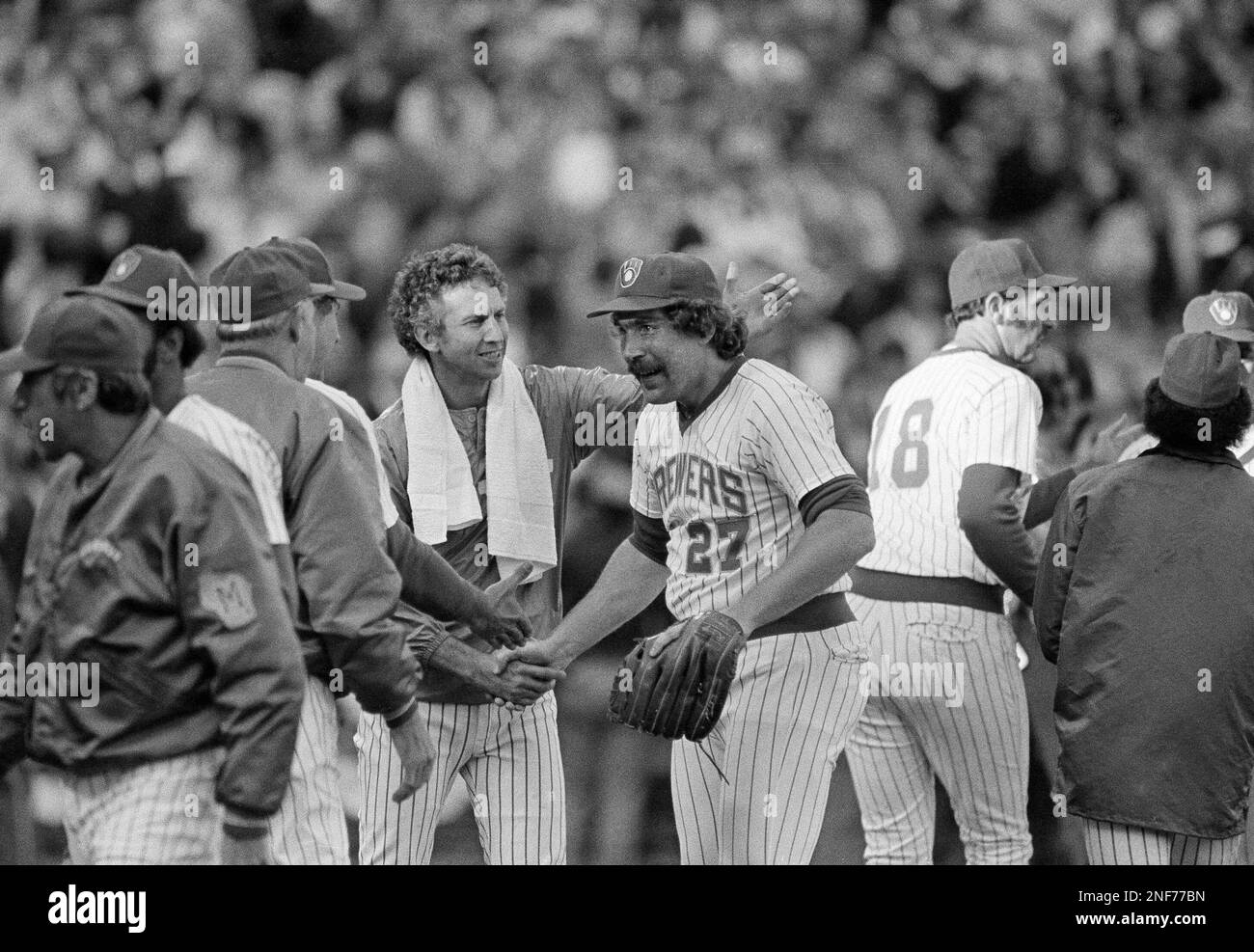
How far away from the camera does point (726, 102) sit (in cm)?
601

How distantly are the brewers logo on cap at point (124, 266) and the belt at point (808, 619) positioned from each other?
1432 mm

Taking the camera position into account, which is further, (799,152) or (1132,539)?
(799,152)

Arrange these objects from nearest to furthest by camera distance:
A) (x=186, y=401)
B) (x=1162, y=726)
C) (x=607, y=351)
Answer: (x=186, y=401), (x=1162, y=726), (x=607, y=351)

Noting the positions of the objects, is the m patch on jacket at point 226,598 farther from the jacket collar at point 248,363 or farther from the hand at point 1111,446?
the hand at point 1111,446

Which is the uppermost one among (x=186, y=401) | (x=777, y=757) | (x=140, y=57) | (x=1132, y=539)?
(x=140, y=57)

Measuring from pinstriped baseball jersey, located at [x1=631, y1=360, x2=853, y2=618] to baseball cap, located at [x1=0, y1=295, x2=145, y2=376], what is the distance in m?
1.31

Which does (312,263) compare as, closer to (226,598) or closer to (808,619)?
(226,598)

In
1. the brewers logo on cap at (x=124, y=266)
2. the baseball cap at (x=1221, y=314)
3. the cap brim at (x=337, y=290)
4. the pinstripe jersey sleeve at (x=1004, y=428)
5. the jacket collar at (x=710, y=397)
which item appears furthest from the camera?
the baseball cap at (x=1221, y=314)

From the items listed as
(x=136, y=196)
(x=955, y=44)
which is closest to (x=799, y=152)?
(x=955, y=44)

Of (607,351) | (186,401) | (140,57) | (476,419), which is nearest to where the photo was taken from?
(186,401)

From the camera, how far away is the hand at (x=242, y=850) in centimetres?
265

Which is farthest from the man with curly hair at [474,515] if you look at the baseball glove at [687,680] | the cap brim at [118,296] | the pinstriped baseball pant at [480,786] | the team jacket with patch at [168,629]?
the team jacket with patch at [168,629]

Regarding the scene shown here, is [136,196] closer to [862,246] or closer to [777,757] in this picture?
[862,246]

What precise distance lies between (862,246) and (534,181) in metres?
1.15
